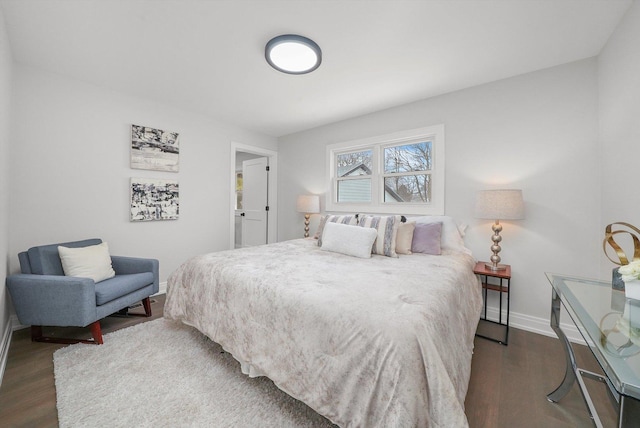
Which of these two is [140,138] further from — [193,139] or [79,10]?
[79,10]

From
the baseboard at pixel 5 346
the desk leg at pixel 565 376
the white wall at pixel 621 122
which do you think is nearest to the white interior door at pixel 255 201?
the baseboard at pixel 5 346

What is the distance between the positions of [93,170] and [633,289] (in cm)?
434

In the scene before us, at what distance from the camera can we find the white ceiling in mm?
1682

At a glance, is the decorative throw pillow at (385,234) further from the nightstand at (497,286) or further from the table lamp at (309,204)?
the table lamp at (309,204)

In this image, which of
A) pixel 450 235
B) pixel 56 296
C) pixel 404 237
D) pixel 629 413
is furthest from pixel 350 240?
pixel 56 296

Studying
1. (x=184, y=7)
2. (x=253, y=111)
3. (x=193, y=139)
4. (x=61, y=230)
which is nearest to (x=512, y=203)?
(x=184, y=7)

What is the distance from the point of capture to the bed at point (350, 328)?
96cm

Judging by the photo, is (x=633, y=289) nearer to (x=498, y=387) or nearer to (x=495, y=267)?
(x=498, y=387)

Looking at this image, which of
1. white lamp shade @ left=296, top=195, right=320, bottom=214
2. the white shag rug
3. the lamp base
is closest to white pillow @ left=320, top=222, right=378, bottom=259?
the lamp base

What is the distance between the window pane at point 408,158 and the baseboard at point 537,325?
1.78 m

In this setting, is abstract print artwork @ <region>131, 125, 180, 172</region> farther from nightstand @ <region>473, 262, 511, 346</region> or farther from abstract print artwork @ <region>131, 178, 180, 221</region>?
nightstand @ <region>473, 262, 511, 346</region>

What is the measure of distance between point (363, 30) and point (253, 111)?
6.72ft

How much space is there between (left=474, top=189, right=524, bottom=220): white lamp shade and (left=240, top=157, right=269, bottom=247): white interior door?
11.8ft

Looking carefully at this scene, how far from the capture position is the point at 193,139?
3594 millimetres
